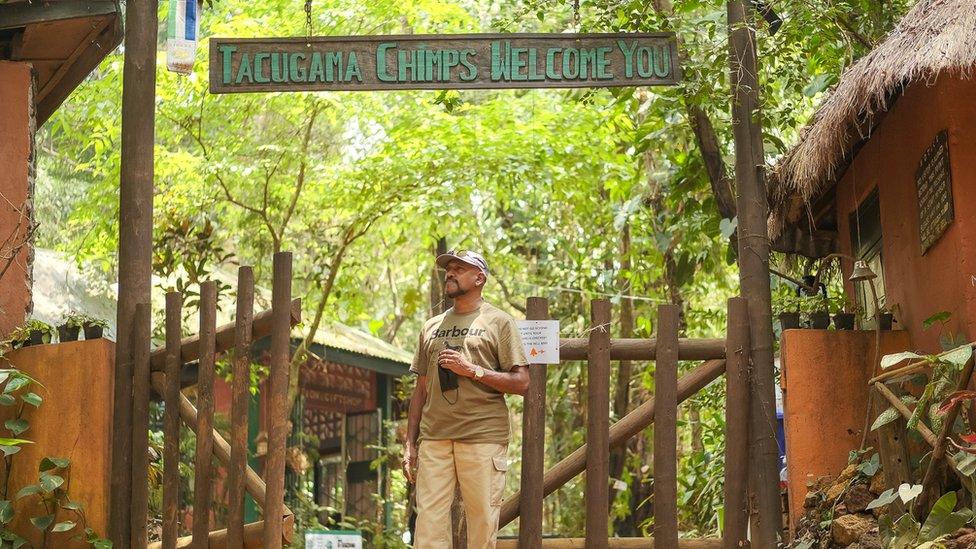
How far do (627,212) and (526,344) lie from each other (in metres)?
5.80

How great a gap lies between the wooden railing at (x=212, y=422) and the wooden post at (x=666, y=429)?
1984 mm

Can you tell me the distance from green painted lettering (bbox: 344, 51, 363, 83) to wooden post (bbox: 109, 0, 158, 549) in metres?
1.27

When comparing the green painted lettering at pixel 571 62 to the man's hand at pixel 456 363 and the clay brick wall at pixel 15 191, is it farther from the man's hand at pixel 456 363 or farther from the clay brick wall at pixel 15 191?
the clay brick wall at pixel 15 191

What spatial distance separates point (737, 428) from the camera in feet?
22.1

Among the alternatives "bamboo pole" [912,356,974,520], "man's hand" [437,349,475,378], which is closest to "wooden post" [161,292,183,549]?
"man's hand" [437,349,475,378]

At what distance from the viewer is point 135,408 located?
7.04 m

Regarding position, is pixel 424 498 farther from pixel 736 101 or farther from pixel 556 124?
pixel 556 124

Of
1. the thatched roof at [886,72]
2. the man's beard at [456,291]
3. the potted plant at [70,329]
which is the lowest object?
the potted plant at [70,329]

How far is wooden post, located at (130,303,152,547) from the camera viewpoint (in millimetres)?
6887

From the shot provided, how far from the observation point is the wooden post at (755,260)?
264 inches

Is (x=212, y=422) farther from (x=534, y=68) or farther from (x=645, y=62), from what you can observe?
(x=645, y=62)

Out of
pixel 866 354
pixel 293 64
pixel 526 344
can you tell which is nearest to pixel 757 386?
pixel 866 354

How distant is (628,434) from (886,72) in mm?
2318

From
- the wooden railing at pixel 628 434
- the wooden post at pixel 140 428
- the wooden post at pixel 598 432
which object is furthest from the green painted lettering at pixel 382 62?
the wooden post at pixel 140 428
